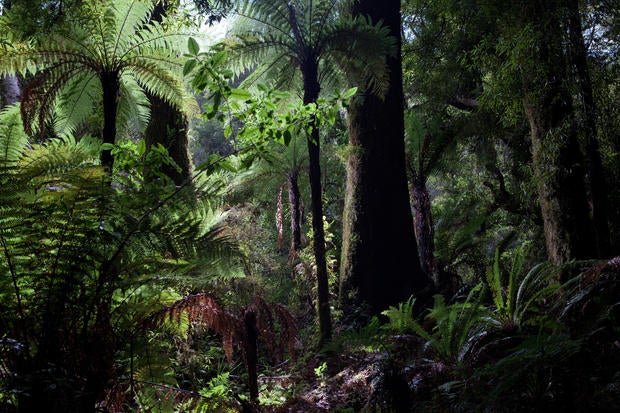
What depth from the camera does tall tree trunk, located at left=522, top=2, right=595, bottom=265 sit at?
14.5 ft

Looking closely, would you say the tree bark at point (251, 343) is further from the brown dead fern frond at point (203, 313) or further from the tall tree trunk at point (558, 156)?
the tall tree trunk at point (558, 156)

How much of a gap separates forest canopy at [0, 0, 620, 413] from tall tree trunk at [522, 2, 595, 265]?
20mm

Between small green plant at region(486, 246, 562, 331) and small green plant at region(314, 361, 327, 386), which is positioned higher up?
small green plant at region(486, 246, 562, 331)

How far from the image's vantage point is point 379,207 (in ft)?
19.7

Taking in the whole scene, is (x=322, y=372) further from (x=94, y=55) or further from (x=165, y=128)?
(x=165, y=128)

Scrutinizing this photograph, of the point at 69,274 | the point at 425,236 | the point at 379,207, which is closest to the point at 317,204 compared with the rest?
Result: the point at 379,207

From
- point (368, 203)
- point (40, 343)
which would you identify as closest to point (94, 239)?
point (40, 343)

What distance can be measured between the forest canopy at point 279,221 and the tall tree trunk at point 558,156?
0.07ft

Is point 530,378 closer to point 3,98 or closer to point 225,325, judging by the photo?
point 225,325

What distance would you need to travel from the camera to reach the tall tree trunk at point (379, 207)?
19.4 ft

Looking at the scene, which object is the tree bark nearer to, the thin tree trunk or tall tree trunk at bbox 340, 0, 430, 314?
tall tree trunk at bbox 340, 0, 430, 314

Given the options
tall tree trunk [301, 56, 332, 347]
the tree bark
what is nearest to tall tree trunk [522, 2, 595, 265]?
tall tree trunk [301, 56, 332, 347]

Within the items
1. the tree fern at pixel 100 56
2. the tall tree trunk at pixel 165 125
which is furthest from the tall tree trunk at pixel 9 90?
the tree fern at pixel 100 56

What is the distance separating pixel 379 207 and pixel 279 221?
2.95 m
